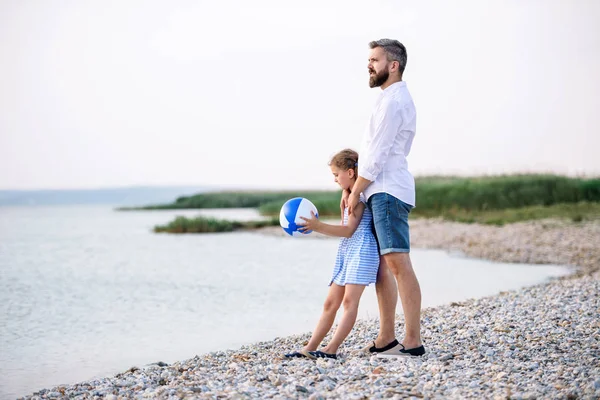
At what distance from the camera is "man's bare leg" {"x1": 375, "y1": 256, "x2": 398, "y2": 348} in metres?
4.54

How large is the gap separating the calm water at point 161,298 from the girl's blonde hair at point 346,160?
2935 mm

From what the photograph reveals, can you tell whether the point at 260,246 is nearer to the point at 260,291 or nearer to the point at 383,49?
the point at 260,291

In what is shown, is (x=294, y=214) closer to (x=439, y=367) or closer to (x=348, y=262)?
(x=348, y=262)

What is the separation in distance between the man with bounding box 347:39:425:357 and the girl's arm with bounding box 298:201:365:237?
0.07m

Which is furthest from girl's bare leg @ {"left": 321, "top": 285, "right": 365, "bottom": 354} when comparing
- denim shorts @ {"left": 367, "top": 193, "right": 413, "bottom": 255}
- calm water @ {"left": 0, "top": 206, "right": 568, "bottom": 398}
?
calm water @ {"left": 0, "top": 206, "right": 568, "bottom": 398}

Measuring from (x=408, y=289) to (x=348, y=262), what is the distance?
0.45 metres

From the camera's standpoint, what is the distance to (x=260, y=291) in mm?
10961

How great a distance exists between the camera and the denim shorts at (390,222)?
428 centimetres

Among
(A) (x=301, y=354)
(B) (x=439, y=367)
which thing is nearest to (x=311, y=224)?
(A) (x=301, y=354)

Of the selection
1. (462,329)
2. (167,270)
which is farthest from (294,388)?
(167,270)

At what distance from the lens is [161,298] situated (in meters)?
10.6

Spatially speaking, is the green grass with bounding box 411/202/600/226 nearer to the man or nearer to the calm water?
the calm water

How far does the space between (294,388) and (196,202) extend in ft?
170

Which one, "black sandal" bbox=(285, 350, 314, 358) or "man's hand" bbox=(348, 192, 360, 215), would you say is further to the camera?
"black sandal" bbox=(285, 350, 314, 358)
